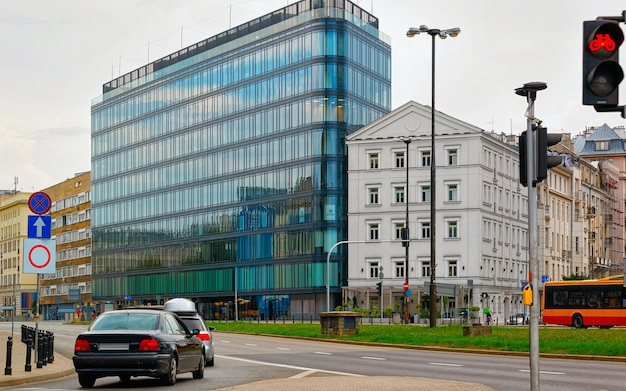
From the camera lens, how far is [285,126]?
9969 cm

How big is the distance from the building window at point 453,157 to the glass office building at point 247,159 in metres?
10.6

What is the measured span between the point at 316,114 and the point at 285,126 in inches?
167

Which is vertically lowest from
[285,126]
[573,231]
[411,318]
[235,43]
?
[411,318]

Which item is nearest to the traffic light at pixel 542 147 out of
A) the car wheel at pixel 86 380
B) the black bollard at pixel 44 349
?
the car wheel at pixel 86 380

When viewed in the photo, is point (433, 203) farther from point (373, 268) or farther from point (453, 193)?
point (373, 268)

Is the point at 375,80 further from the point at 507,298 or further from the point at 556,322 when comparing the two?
the point at 556,322

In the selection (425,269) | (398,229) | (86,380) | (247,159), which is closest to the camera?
(86,380)

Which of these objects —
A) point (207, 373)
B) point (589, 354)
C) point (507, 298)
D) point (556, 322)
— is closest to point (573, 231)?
point (507, 298)

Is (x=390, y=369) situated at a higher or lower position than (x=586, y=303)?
lower

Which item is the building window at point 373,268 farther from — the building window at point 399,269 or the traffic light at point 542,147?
the traffic light at point 542,147

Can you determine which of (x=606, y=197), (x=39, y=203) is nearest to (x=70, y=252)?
(x=606, y=197)

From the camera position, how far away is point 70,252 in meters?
148

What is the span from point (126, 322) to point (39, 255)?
4.60 meters

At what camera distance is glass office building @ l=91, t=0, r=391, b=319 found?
96500 millimetres
